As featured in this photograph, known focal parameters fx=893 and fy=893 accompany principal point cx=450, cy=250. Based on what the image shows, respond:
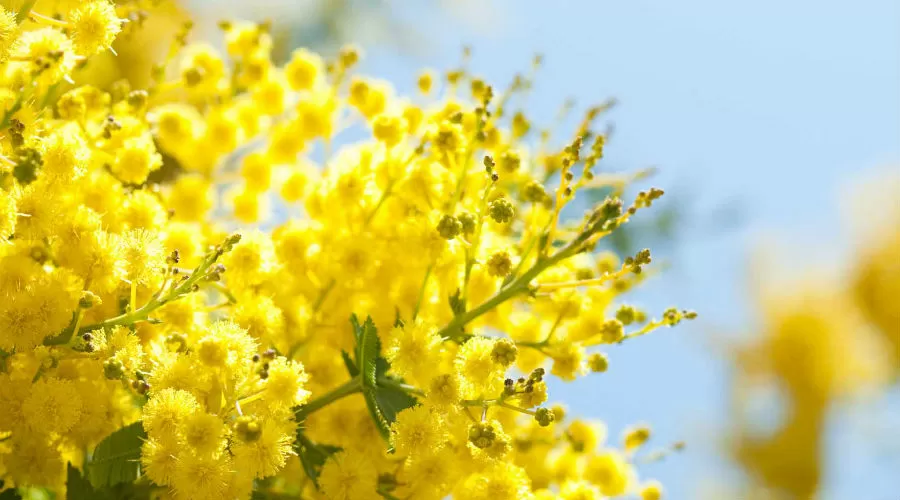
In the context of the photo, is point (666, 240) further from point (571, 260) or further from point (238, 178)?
point (238, 178)

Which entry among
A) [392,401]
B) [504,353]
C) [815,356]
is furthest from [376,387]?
[815,356]

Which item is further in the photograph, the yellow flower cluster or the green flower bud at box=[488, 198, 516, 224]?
the yellow flower cluster

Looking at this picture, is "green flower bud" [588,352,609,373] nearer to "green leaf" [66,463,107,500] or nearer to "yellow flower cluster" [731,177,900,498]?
"green leaf" [66,463,107,500]

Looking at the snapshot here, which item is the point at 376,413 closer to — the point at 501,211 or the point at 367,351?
the point at 367,351

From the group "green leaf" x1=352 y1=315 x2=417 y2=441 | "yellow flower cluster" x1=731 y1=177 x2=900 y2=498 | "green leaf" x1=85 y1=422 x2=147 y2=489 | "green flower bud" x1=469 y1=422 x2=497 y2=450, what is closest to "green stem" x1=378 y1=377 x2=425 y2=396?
"green leaf" x1=352 y1=315 x2=417 y2=441

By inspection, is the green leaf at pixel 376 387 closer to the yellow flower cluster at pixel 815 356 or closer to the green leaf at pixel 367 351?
the green leaf at pixel 367 351

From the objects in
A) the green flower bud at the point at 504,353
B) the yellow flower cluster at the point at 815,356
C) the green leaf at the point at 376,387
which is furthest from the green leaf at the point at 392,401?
the yellow flower cluster at the point at 815,356
